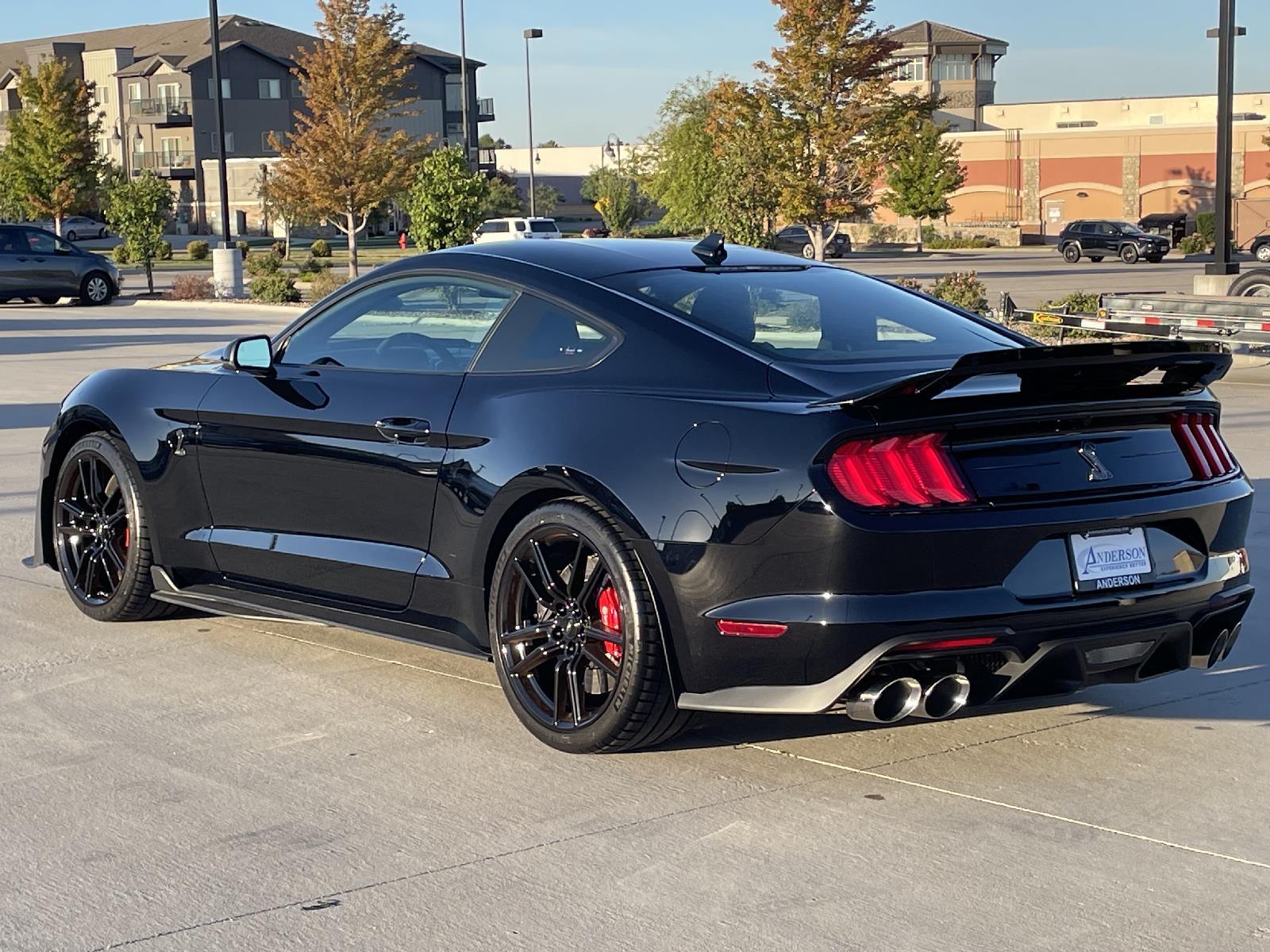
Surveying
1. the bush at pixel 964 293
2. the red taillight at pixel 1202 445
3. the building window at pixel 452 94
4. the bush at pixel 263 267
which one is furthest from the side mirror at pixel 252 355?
the building window at pixel 452 94

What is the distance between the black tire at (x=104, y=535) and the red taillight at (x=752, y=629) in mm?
2812

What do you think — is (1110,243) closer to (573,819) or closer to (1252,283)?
(1252,283)

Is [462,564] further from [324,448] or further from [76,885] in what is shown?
[76,885]

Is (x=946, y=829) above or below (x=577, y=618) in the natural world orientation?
below

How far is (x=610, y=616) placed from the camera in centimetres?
501

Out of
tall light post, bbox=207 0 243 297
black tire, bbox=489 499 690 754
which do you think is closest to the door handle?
black tire, bbox=489 499 690 754

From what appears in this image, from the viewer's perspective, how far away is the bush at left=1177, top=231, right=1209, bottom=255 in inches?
2386

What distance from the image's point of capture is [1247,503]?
5.21 m

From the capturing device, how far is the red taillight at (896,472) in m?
4.50

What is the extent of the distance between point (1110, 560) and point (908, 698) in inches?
27.6

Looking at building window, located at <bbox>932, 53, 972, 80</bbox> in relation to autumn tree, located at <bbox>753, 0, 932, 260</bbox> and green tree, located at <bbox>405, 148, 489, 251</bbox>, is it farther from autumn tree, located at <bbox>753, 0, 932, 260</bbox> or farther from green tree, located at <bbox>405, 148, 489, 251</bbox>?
green tree, located at <bbox>405, 148, 489, 251</bbox>

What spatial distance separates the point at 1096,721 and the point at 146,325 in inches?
960

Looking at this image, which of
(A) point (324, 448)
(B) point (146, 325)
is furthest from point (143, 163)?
(A) point (324, 448)

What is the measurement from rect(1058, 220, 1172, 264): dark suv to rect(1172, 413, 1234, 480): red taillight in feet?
167
